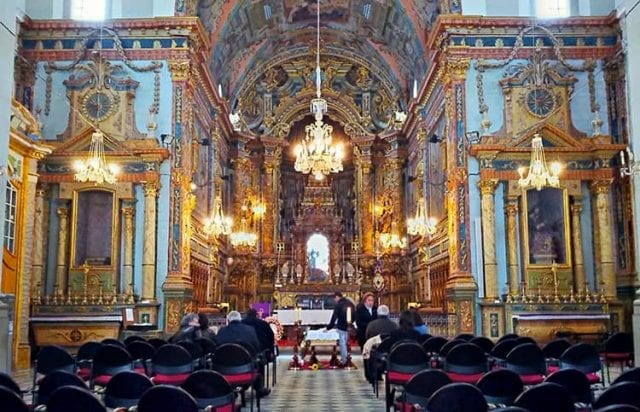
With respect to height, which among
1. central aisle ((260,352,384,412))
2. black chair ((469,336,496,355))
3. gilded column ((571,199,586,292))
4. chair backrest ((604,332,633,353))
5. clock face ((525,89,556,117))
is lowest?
central aisle ((260,352,384,412))

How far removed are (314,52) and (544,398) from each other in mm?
25630

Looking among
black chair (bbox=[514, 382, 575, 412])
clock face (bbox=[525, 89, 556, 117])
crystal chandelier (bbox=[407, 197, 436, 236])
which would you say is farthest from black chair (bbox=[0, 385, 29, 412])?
crystal chandelier (bbox=[407, 197, 436, 236])

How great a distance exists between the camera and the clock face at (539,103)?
699 inches

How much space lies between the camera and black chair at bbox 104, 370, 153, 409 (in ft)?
19.1

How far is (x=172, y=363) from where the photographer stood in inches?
317

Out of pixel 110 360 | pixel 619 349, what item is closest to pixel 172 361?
pixel 110 360

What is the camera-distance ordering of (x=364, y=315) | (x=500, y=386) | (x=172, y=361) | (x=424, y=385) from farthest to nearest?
(x=364, y=315) < (x=172, y=361) < (x=424, y=385) < (x=500, y=386)

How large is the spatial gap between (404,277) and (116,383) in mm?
22505

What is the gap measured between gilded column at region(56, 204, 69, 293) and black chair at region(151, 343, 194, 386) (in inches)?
389

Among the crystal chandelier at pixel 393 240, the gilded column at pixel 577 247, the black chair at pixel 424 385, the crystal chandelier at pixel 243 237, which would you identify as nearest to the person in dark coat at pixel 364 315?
the gilded column at pixel 577 247

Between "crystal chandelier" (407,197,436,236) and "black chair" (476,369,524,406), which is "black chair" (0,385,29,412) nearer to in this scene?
"black chair" (476,369,524,406)

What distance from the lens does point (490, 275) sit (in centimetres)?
1697

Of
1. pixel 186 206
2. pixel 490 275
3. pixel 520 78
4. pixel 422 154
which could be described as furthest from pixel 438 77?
pixel 186 206

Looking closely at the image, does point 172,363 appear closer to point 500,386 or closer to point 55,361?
point 55,361
